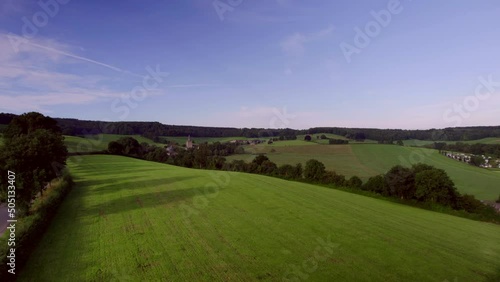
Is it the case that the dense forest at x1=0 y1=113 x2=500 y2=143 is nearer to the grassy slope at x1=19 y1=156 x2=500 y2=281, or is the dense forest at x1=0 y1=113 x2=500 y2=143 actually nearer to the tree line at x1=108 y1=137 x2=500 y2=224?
the tree line at x1=108 y1=137 x2=500 y2=224

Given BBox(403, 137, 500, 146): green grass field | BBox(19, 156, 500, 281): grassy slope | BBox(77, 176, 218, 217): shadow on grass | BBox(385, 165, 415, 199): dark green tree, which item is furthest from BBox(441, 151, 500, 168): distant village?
BBox(77, 176, 218, 217): shadow on grass

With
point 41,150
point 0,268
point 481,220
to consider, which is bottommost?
point 481,220

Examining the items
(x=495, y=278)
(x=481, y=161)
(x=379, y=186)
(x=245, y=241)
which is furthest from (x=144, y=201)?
(x=481, y=161)

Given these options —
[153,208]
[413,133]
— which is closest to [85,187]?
[153,208]

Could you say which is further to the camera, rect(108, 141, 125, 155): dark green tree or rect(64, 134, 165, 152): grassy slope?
rect(108, 141, 125, 155): dark green tree

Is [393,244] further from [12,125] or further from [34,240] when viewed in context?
[12,125]
